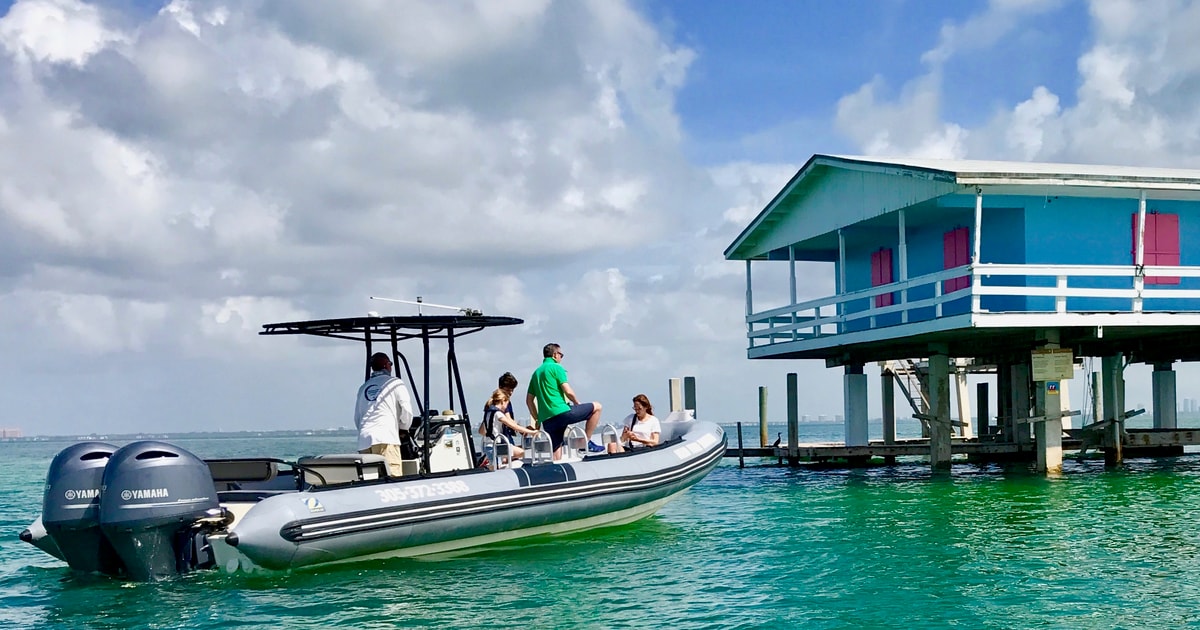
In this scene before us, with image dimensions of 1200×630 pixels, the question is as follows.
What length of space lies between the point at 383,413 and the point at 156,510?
2811 mm

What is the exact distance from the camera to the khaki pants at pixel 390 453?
1255 cm

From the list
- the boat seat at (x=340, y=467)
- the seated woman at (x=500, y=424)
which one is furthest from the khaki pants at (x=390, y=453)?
the seated woman at (x=500, y=424)

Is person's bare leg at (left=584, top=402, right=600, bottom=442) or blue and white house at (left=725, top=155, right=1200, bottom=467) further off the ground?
blue and white house at (left=725, top=155, right=1200, bottom=467)

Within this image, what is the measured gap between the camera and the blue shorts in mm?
14523

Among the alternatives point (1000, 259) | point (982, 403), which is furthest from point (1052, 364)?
point (982, 403)

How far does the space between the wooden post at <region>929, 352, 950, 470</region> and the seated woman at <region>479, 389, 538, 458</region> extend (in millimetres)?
9788

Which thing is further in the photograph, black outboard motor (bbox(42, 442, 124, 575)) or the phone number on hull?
the phone number on hull

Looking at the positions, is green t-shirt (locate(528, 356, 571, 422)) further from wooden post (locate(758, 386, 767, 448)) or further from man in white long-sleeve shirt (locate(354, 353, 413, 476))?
wooden post (locate(758, 386, 767, 448))

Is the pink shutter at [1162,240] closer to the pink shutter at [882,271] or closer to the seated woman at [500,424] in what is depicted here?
the pink shutter at [882,271]

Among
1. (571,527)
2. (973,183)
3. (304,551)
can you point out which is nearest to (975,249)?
(973,183)

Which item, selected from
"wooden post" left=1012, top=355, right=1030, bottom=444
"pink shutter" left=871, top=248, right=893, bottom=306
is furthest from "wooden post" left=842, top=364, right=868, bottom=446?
"wooden post" left=1012, top=355, right=1030, bottom=444

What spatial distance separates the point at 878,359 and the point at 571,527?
43.3ft

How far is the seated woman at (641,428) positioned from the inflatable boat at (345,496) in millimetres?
403

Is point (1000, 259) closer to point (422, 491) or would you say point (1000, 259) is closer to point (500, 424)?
point (500, 424)
